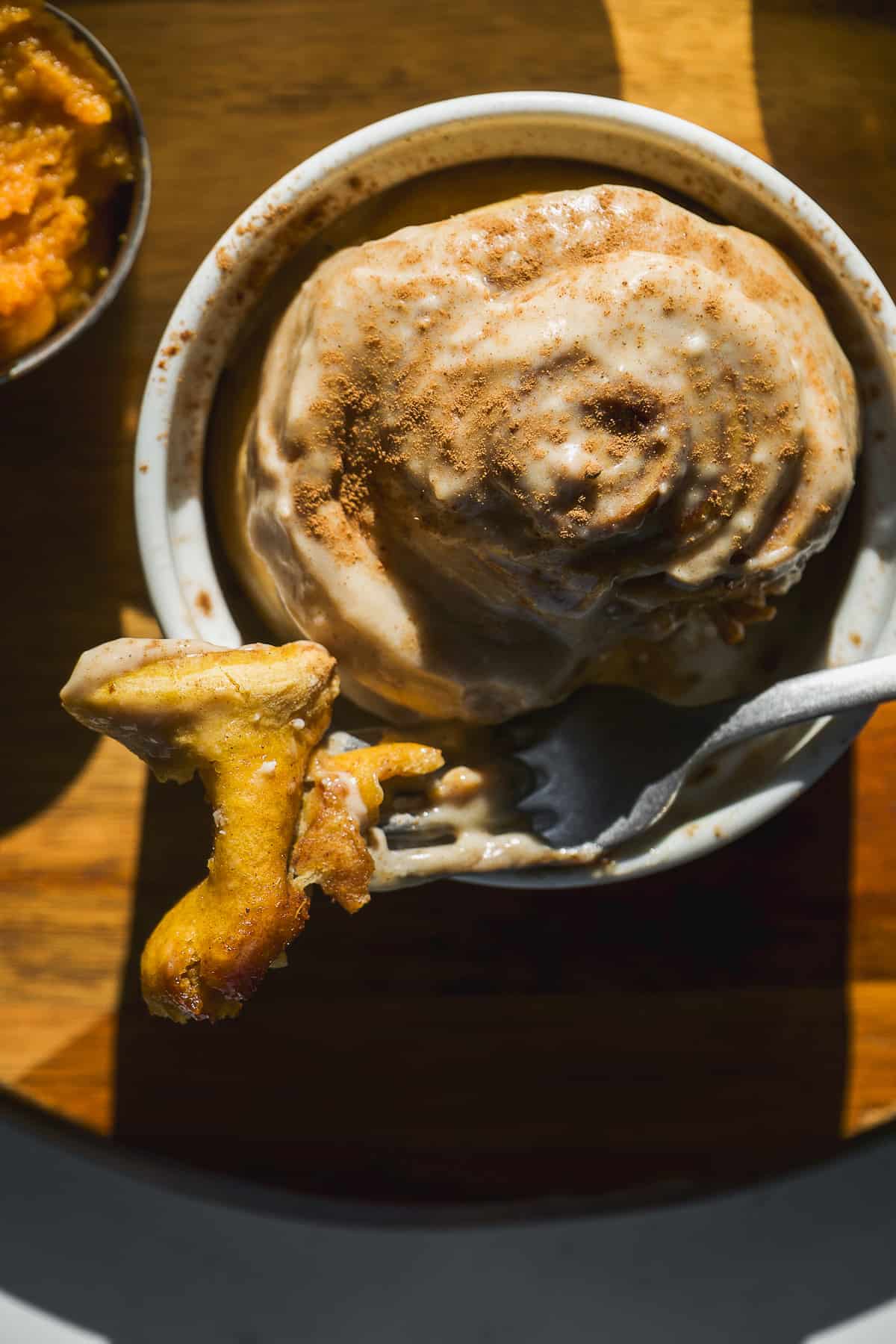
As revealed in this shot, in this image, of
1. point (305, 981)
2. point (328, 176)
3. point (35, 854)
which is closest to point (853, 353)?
point (328, 176)

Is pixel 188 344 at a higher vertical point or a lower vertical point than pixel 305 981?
higher

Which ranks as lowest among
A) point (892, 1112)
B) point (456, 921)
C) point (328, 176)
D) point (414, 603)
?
point (892, 1112)

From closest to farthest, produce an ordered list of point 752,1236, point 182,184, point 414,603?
point 414,603
point 182,184
point 752,1236

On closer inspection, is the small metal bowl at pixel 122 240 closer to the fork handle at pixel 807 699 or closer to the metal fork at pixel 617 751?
the metal fork at pixel 617 751

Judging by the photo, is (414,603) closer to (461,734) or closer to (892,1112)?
(461,734)

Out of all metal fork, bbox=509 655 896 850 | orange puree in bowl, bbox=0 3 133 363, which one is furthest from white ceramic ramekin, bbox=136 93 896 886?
orange puree in bowl, bbox=0 3 133 363

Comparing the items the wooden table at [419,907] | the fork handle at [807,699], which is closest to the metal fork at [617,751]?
the fork handle at [807,699]

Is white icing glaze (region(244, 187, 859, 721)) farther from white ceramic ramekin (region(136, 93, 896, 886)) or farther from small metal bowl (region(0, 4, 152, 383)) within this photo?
small metal bowl (region(0, 4, 152, 383))

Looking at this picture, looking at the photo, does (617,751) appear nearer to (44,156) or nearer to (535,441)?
(535,441)
